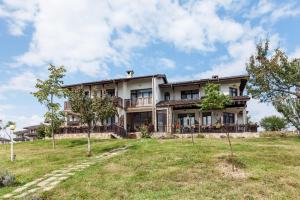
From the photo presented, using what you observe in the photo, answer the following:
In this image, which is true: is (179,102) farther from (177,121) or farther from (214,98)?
(214,98)

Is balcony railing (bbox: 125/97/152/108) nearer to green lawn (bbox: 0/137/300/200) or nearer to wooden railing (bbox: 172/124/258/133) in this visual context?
wooden railing (bbox: 172/124/258/133)

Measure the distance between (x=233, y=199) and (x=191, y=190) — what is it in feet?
5.54

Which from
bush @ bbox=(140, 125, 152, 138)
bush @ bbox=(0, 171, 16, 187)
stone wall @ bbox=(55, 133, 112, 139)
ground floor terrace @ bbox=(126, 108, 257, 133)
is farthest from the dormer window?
bush @ bbox=(0, 171, 16, 187)

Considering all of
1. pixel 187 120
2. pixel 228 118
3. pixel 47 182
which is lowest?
pixel 47 182

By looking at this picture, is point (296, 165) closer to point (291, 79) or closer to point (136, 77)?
point (291, 79)

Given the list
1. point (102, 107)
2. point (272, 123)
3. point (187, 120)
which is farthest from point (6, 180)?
point (272, 123)

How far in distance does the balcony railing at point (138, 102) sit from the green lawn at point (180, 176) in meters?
21.2

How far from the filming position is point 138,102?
4344cm

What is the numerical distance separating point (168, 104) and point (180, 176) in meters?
25.7

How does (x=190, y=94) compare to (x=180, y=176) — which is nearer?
(x=180, y=176)

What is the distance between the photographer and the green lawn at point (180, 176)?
13336 millimetres

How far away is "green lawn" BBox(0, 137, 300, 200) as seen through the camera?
13336 millimetres

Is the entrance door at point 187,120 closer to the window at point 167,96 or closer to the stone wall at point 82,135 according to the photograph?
the window at point 167,96

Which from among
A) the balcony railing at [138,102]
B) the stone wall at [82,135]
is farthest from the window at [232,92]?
the stone wall at [82,135]
